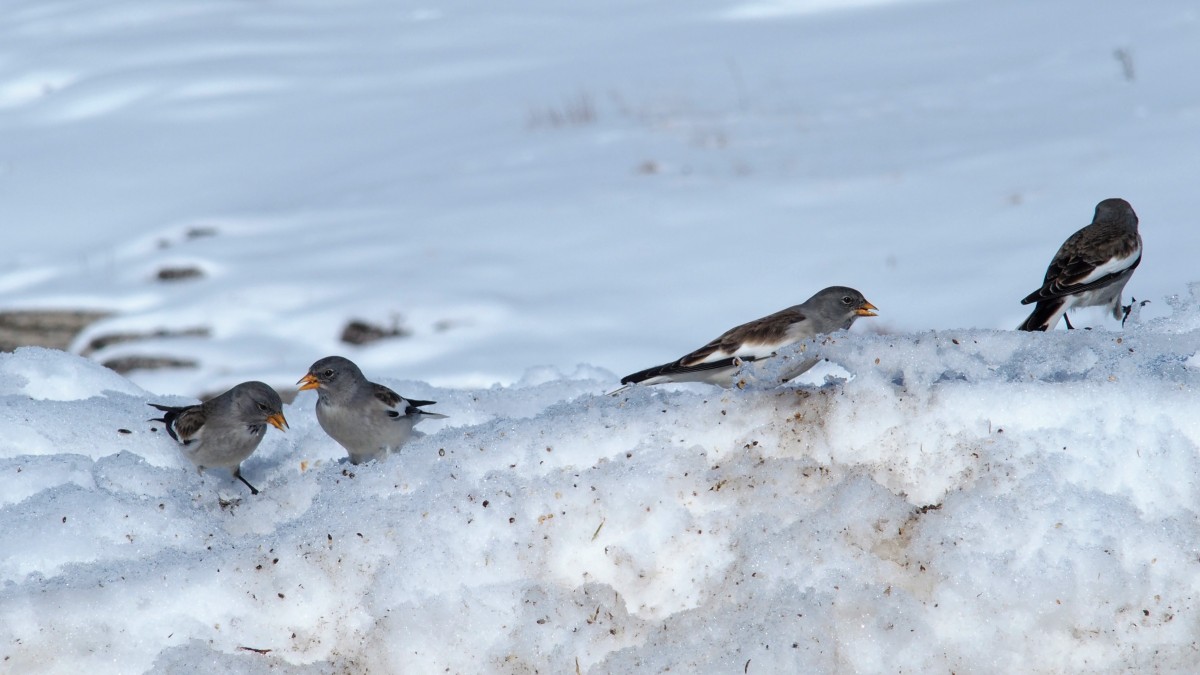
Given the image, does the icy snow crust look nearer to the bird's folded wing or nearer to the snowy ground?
the snowy ground

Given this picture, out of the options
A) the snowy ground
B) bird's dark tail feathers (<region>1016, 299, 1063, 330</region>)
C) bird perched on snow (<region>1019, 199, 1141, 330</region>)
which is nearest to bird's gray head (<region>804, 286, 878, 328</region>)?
the snowy ground

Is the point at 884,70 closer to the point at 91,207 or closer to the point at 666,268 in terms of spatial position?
the point at 666,268

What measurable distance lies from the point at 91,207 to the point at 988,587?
49.1 ft

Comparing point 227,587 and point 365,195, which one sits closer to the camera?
point 227,587

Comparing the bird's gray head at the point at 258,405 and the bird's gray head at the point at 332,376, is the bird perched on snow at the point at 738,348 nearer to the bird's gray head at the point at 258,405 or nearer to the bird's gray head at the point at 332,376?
the bird's gray head at the point at 332,376

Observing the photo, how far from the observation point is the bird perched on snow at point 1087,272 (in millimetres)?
6660

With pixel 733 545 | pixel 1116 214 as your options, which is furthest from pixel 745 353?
pixel 733 545

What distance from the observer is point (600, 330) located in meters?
11.1

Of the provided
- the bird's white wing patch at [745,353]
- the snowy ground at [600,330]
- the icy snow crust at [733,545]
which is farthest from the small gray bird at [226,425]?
the bird's white wing patch at [745,353]

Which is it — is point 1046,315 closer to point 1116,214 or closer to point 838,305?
point 1116,214

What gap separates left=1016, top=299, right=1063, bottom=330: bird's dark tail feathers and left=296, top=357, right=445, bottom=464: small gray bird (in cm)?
354

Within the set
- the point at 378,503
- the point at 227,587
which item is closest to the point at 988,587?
the point at 378,503

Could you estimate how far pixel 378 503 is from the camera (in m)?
3.37

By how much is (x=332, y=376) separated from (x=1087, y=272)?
3953 mm
